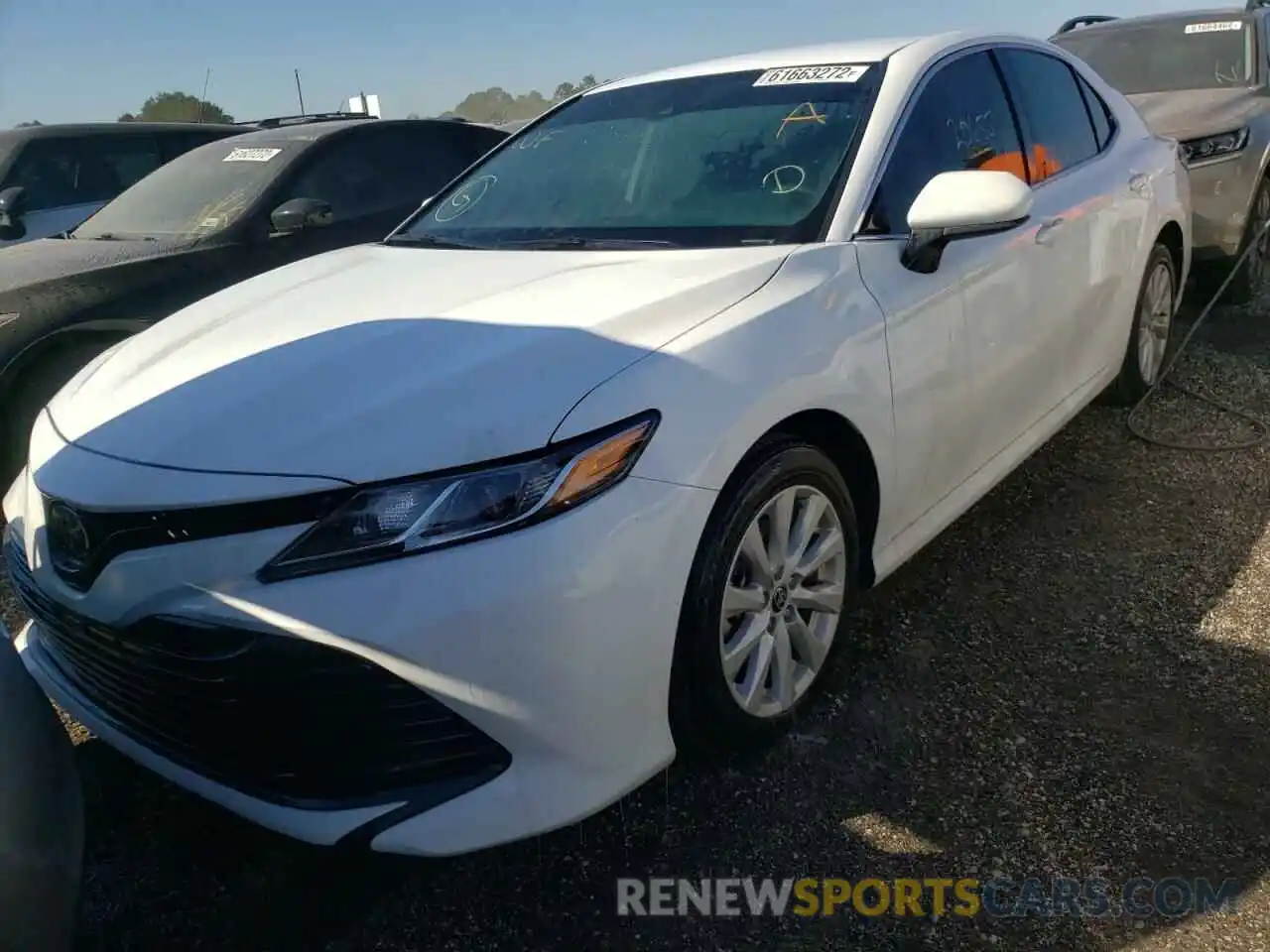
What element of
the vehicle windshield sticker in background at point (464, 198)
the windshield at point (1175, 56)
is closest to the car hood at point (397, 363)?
the vehicle windshield sticker in background at point (464, 198)

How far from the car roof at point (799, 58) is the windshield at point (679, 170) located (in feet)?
0.16

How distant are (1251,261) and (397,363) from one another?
220 inches

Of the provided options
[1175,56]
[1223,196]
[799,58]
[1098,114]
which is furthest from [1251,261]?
[799,58]

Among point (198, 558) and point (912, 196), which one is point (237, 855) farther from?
point (912, 196)

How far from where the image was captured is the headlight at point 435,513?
1.72 meters

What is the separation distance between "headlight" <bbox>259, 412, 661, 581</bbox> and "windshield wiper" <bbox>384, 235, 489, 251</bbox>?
51.0 inches

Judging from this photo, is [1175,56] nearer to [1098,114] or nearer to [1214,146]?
[1214,146]

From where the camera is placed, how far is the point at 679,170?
2.84 m

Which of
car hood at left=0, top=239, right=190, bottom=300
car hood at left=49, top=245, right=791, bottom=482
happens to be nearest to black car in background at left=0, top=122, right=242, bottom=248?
car hood at left=0, top=239, right=190, bottom=300

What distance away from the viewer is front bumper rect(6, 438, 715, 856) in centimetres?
170

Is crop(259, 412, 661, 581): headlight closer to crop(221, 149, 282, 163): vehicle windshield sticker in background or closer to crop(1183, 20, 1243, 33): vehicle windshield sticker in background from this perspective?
crop(221, 149, 282, 163): vehicle windshield sticker in background

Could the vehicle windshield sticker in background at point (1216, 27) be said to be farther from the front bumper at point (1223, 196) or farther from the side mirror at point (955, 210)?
the side mirror at point (955, 210)

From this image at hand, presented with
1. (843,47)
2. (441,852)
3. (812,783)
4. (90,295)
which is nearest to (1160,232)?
(843,47)

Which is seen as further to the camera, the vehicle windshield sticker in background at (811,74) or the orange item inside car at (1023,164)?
the orange item inside car at (1023,164)
